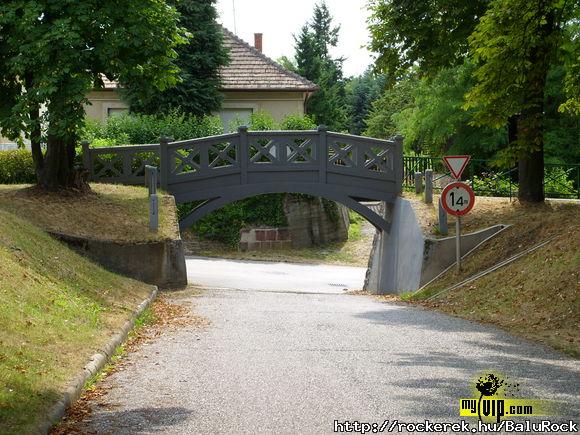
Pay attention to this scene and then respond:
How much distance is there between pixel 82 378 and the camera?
29.6 feet

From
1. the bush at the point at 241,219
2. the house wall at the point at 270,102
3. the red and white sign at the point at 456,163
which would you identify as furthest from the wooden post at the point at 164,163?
the house wall at the point at 270,102

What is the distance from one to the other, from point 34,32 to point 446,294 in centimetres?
966

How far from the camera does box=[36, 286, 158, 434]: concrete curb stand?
24.6 feet

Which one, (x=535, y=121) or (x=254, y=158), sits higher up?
(x=535, y=121)

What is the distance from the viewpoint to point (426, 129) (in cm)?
4262

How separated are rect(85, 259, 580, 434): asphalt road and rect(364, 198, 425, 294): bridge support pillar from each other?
24.0 feet

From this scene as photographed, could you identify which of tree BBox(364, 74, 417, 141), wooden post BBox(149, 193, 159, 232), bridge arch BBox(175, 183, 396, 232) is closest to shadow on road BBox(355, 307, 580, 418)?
wooden post BBox(149, 193, 159, 232)

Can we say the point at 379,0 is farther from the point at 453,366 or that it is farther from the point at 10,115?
the point at 453,366

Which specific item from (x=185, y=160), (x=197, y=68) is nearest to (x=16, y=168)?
(x=185, y=160)

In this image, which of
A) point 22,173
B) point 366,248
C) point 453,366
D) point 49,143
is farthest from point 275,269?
point 453,366

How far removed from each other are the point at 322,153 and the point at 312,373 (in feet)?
56.0

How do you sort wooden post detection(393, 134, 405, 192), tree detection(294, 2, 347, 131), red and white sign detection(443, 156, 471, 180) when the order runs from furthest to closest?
1. tree detection(294, 2, 347, 131)
2. wooden post detection(393, 134, 405, 192)
3. red and white sign detection(443, 156, 471, 180)

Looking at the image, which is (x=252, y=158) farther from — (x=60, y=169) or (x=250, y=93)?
(x=250, y=93)

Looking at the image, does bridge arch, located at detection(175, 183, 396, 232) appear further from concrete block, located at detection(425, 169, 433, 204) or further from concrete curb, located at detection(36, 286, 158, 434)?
concrete curb, located at detection(36, 286, 158, 434)
